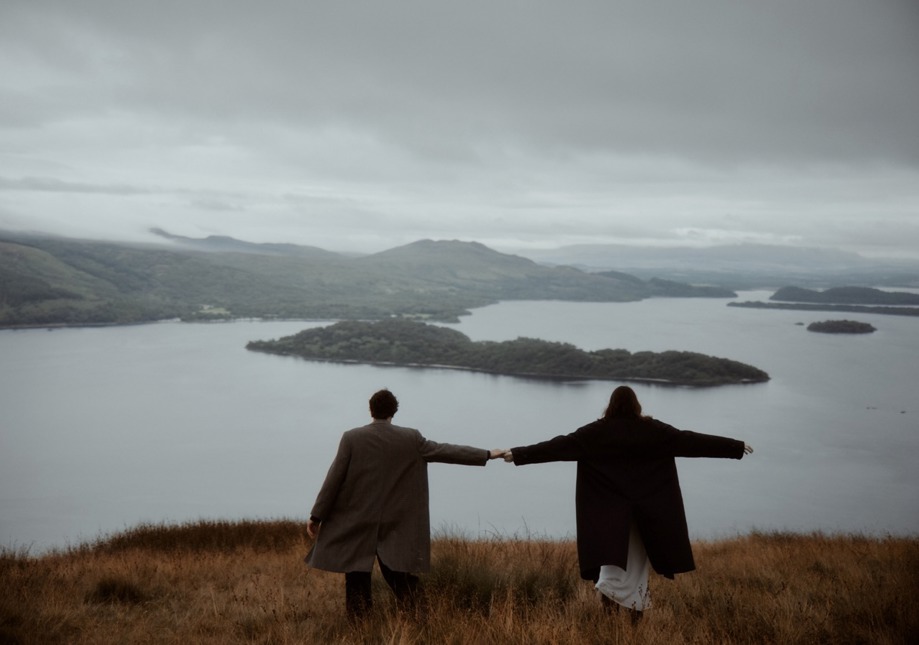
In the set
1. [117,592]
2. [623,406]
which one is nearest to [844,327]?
[623,406]

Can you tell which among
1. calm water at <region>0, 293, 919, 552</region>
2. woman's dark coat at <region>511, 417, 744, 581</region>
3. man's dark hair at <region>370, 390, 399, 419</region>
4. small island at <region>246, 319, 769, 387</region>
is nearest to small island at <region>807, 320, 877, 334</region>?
calm water at <region>0, 293, 919, 552</region>

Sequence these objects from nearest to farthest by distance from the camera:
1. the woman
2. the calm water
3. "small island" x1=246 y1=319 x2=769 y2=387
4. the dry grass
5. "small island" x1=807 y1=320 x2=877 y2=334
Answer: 1. the dry grass
2. the woman
3. the calm water
4. "small island" x1=246 y1=319 x2=769 y2=387
5. "small island" x1=807 y1=320 x2=877 y2=334

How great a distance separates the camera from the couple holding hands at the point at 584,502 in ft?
14.5

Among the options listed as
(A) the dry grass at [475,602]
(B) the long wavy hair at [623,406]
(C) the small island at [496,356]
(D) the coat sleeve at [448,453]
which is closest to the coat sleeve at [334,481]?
(D) the coat sleeve at [448,453]

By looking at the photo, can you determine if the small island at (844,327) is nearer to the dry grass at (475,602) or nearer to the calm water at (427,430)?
the calm water at (427,430)

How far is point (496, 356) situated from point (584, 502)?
11079 cm

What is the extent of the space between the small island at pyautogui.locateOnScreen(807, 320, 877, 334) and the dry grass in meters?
139

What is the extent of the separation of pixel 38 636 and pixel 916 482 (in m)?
67.4

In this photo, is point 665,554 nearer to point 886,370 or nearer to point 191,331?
point 886,370

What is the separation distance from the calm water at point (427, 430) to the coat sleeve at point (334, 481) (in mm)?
29906

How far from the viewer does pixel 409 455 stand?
181 inches

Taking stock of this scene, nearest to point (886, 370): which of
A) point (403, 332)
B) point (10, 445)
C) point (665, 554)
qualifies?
point (403, 332)

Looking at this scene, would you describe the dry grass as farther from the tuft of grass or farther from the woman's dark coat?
the woman's dark coat

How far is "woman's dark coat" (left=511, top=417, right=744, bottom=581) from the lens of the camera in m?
4.40
